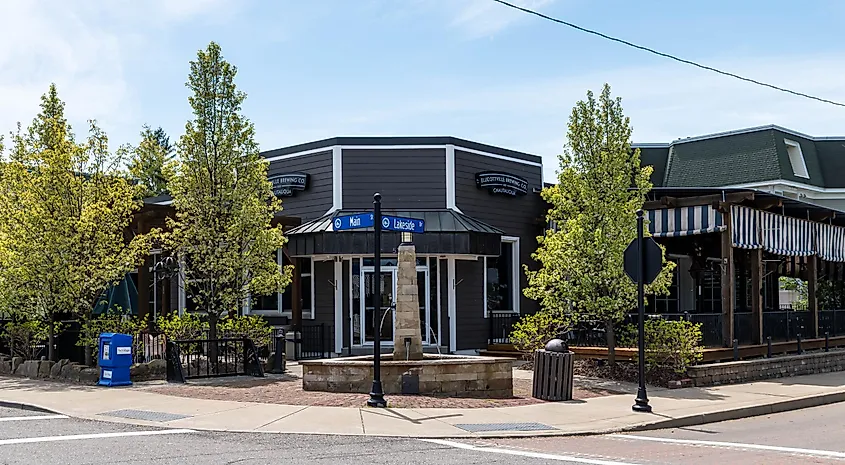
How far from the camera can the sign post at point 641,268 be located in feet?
44.3

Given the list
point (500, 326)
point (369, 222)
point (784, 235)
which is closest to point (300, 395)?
point (369, 222)

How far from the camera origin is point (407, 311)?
15578 millimetres

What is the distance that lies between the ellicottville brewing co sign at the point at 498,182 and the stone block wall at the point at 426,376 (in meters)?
9.19

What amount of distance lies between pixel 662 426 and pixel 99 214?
12.3m

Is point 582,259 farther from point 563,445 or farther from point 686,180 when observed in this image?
point 686,180

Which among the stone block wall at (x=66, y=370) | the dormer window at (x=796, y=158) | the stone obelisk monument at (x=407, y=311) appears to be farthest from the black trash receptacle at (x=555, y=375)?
the dormer window at (x=796, y=158)

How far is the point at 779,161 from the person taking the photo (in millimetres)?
31047

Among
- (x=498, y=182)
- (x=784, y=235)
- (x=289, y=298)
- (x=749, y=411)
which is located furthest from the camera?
(x=289, y=298)

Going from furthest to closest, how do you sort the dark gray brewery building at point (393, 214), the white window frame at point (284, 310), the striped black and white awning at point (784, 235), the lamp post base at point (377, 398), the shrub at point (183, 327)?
the white window frame at point (284, 310)
the dark gray brewery building at point (393, 214)
the striped black and white awning at point (784, 235)
the shrub at point (183, 327)
the lamp post base at point (377, 398)

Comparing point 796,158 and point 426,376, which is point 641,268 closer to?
point 426,376

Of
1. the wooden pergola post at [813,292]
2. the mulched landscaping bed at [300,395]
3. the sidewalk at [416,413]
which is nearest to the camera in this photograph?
the sidewalk at [416,413]

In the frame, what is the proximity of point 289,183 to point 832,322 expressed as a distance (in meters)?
15.4

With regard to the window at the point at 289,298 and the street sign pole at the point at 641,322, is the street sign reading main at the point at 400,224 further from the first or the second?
the window at the point at 289,298

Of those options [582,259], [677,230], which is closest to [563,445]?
[582,259]
